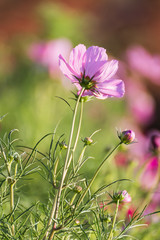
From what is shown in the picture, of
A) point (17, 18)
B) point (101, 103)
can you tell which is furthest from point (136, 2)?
point (101, 103)

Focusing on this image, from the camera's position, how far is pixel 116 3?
3.56 meters

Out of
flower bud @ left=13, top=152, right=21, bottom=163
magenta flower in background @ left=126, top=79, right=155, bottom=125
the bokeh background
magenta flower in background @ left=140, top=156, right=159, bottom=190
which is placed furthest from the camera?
magenta flower in background @ left=126, top=79, right=155, bottom=125

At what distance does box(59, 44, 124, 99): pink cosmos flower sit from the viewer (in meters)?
0.41

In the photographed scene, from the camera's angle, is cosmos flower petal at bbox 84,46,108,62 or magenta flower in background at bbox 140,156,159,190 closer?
cosmos flower petal at bbox 84,46,108,62

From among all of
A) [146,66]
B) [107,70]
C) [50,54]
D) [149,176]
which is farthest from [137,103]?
[107,70]

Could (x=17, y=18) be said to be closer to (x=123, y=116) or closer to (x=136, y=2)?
(x=136, y=2)

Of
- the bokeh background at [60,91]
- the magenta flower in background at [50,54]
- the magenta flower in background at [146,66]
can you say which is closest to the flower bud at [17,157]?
the bokeh background at [60,91]

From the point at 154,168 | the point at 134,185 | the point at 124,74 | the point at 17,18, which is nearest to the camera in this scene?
the point at 134,185

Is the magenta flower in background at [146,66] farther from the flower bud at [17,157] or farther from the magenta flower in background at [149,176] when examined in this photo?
the flower bud at [17,157]

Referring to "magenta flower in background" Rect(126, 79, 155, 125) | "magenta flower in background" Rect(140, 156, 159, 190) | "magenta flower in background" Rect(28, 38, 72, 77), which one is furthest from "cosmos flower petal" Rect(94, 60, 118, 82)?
"magenta flower in background" Rect(126, 79, 155, 125)

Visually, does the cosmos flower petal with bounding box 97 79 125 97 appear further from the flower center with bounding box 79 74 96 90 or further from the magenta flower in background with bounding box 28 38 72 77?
the magenta flower in background with bounding box 28 38 72 77

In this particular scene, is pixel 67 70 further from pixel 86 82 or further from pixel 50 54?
pixel 50 54

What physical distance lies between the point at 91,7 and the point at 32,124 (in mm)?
2483

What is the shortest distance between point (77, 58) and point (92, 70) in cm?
2
